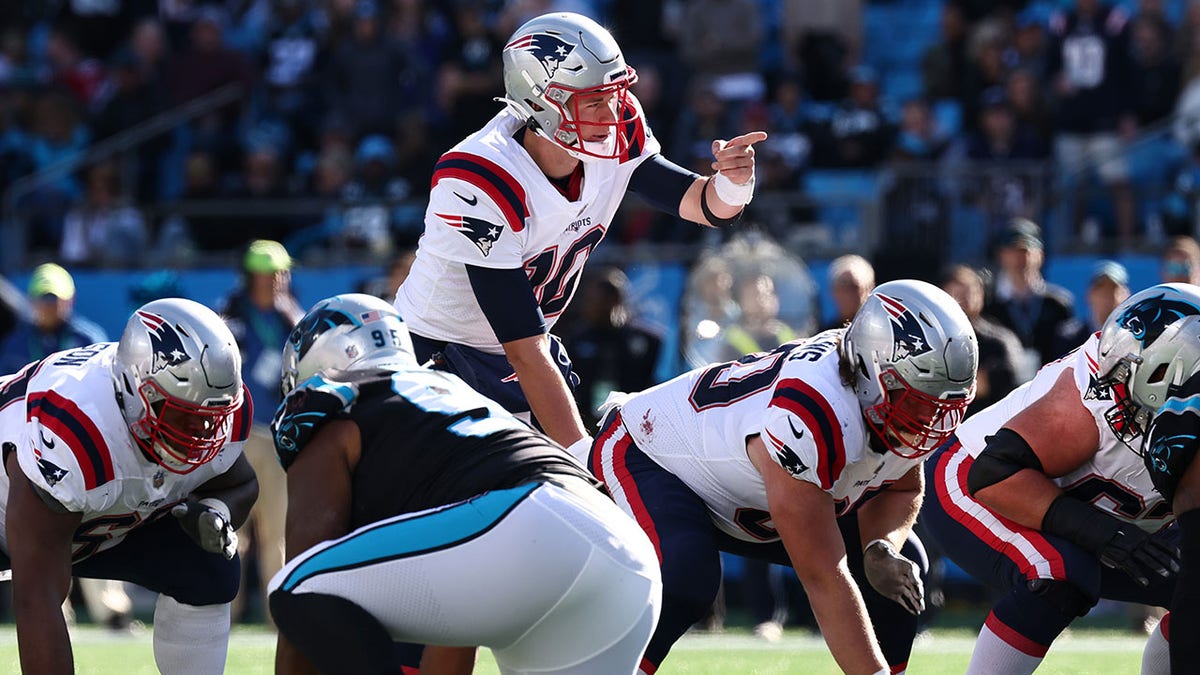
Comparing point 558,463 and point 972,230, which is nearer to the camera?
point 558,463

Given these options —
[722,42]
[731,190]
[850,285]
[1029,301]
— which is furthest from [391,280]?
[722,42]

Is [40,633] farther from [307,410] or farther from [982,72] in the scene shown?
[982,72]

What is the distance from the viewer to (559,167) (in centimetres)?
494

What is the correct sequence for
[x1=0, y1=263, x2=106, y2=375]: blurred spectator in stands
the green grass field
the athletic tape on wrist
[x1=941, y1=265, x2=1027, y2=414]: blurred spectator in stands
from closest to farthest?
the athletic tape on wrist → the green grass field → [x1=941, y1=265, x2=1027, y2=414]: blurred spectator in stands → [x1=0, y1=263, x2=106, y2=375]: blurred spectator in stands

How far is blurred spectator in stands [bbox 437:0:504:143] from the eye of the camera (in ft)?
36.0

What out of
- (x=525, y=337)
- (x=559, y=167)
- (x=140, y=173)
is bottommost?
(x=140, y=173)

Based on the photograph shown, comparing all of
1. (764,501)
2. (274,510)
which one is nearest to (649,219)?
(274,510)

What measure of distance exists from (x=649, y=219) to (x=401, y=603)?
6.76 meters

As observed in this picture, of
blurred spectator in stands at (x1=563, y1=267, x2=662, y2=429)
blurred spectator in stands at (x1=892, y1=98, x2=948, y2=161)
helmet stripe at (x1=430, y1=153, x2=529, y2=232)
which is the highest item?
helmet stripe at (x1=430, y1=153, x2=529, y2=232)

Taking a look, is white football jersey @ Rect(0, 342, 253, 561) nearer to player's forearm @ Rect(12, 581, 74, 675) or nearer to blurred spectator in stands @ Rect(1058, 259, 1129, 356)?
player's forearm @ Rect(12, 581, 74, 675)

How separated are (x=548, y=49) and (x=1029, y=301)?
15.3 ft

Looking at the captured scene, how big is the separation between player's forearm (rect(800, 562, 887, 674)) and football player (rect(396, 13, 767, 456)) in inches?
39.0

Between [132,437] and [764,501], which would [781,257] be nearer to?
[764,501]

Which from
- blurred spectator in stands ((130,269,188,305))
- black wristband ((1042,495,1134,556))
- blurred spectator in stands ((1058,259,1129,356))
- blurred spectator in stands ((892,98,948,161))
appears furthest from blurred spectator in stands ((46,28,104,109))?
black wristband ((1042,495,1134,556))
